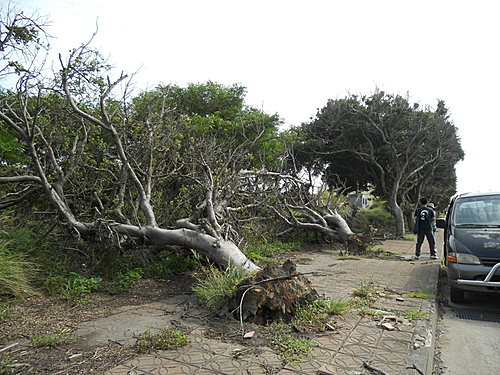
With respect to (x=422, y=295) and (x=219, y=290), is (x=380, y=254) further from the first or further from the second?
(x=219, y=290)

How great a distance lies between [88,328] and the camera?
14.7 feet

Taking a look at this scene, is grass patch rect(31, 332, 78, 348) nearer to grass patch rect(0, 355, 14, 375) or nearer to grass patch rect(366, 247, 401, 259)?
grass patch rect(0, 355, 14, 375)

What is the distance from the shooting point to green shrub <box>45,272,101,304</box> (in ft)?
19.1

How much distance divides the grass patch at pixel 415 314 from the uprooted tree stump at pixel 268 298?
1414 mm

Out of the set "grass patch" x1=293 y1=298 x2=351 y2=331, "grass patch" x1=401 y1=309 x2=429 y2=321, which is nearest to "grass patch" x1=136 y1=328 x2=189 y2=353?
"grass patch" x1=293 y1=298 x2=351 y2=331

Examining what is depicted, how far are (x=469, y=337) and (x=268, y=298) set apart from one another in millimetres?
2518

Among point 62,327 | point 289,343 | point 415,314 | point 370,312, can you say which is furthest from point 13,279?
point 415,314

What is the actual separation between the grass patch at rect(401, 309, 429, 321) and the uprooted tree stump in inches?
55.7

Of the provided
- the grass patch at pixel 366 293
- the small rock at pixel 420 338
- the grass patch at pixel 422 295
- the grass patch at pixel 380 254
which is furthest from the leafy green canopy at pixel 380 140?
the small rock at pixel 420 338

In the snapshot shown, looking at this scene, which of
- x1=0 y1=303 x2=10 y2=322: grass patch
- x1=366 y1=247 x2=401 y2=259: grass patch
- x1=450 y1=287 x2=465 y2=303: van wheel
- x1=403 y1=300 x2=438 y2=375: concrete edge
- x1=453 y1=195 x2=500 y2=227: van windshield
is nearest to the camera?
x1=403 y1=300 x2=438 y2=375: concrete edge

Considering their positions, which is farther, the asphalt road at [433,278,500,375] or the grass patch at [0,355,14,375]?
the asphalt road at [433,278,500,375]

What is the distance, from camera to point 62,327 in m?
4.47

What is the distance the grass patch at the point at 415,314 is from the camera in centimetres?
483

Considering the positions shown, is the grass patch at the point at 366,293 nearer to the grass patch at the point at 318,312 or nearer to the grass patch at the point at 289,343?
the grass patch at the point at 318,312
